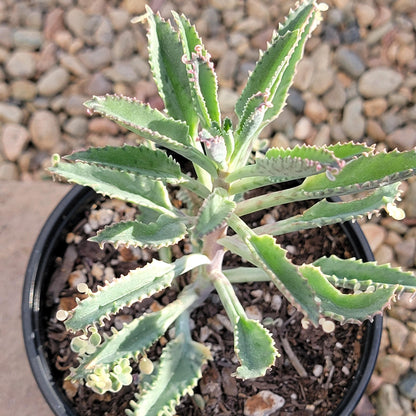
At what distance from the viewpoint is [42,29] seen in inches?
79.3

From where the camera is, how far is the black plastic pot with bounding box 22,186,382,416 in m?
1.17

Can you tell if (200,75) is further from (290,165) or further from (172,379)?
(172,379)

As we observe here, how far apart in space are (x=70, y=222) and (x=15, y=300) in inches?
14.2

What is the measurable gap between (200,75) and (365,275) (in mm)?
437

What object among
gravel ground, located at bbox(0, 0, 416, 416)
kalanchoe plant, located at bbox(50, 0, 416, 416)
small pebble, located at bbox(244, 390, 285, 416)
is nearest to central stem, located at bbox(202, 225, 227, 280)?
kalanchoe plant, located at bbox(50, 0, 416, 416)

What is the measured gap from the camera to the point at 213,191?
3.07 feet

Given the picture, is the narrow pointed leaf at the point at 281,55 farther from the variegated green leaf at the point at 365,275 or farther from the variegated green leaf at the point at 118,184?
the variegated green leaf at the point at 365,275

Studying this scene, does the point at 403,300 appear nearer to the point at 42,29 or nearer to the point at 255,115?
the point at 255,115

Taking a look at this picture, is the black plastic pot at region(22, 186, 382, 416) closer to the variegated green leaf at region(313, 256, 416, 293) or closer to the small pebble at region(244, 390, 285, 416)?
the small pebble at region(244, 390, 285, 416)

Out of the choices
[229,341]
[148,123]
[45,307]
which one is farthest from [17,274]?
[148,123]

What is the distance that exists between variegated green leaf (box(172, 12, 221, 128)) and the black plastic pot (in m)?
0.52

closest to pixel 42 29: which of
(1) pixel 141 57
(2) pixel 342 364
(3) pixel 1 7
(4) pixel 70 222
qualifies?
(3) pixel 1 7

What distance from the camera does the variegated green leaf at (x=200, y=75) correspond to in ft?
2.75

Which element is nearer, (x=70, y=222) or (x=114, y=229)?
(x=114, y=229)
